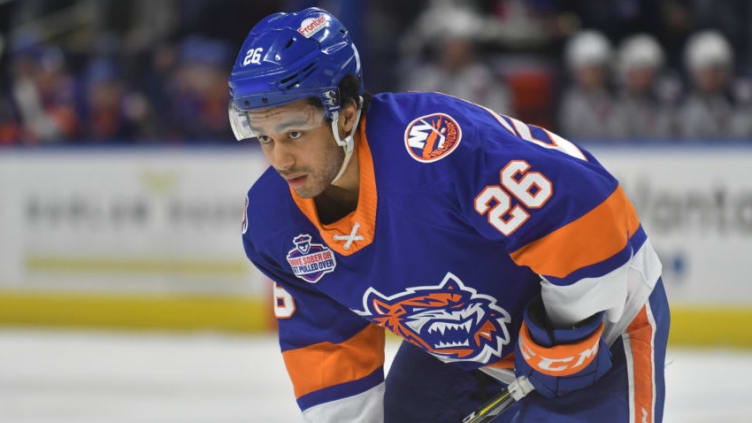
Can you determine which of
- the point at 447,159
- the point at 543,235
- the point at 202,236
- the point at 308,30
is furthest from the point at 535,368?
the point at 202,236

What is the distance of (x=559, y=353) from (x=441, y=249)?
302 millimetres

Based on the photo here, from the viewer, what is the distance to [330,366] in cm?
219

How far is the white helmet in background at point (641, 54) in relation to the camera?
572 centimetres

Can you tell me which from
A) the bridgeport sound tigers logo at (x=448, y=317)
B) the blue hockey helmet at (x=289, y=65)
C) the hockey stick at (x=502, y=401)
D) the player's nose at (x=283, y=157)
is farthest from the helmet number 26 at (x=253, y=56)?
the hockey stick at (x=502, y=401)

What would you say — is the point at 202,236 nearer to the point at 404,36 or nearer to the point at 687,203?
the point at 404,36

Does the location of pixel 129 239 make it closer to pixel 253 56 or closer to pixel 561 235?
pixel 253 56

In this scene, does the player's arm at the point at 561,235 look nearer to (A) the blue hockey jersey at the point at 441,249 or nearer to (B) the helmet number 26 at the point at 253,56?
(A) the blue hockey jersey at the point at 441,249

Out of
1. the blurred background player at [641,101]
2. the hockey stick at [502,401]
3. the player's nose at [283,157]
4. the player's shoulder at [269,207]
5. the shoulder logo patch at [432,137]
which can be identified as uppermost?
the shoulder logo patch at [432,137]

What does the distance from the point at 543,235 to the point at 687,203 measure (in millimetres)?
3711

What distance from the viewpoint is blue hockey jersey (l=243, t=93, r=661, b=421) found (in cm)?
178

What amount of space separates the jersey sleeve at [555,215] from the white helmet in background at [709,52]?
4069 mm

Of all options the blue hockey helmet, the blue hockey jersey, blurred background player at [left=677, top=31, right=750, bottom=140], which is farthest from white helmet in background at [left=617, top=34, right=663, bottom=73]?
the blue hockey helmet

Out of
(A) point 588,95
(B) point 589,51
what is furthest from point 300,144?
(B) point 589,51

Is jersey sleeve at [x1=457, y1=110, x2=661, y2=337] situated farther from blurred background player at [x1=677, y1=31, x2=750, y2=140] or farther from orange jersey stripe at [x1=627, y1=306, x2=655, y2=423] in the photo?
blurred background player at [x1=677, y1=31, x2=750, y2=140]
